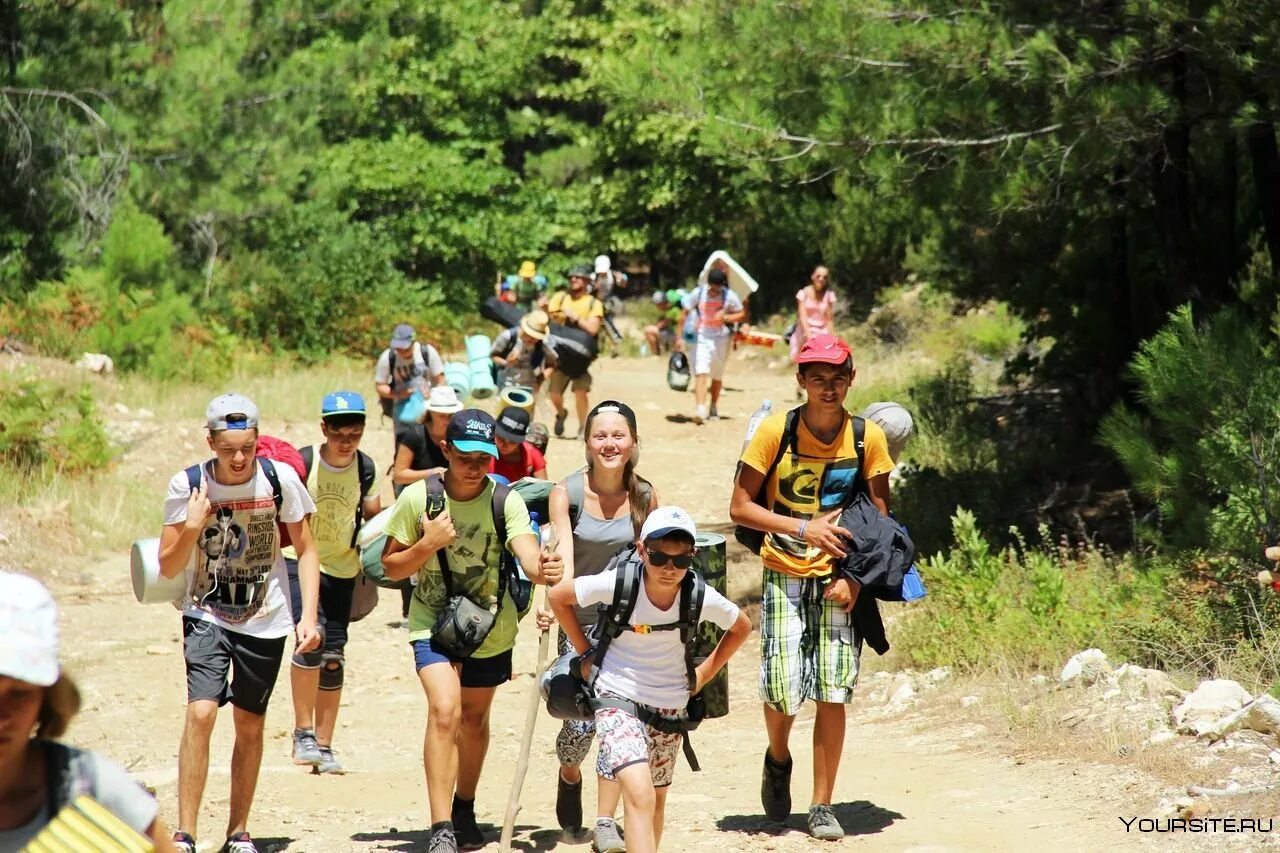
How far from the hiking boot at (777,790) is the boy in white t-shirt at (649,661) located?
3.17ft

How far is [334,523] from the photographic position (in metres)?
6.97

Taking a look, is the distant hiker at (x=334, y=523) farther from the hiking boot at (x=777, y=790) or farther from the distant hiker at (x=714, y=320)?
the distant hiker at (x=714, y=320)

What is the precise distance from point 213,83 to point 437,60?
11338 mm

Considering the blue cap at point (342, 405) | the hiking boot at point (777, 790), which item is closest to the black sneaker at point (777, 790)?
the hiking boot at point (777, 790)

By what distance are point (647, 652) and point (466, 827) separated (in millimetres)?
1256

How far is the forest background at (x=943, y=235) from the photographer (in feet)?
28.1

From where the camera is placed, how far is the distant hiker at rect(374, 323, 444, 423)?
11367 millimetres

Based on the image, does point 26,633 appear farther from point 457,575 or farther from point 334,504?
point 334,504

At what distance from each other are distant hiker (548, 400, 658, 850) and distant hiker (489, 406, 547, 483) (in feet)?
5.18

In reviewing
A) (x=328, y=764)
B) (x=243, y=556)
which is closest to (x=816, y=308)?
(x=328, y=764)

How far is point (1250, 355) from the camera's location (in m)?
8.30

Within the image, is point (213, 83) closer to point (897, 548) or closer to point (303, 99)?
point (303, 99)

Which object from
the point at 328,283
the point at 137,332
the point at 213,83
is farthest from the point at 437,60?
the point at 137,332

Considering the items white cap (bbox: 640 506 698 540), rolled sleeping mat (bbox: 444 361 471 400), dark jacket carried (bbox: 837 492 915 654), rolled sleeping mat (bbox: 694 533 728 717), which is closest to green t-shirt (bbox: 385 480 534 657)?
rolled sleeping mat (bbox: 694 533 728 717)
